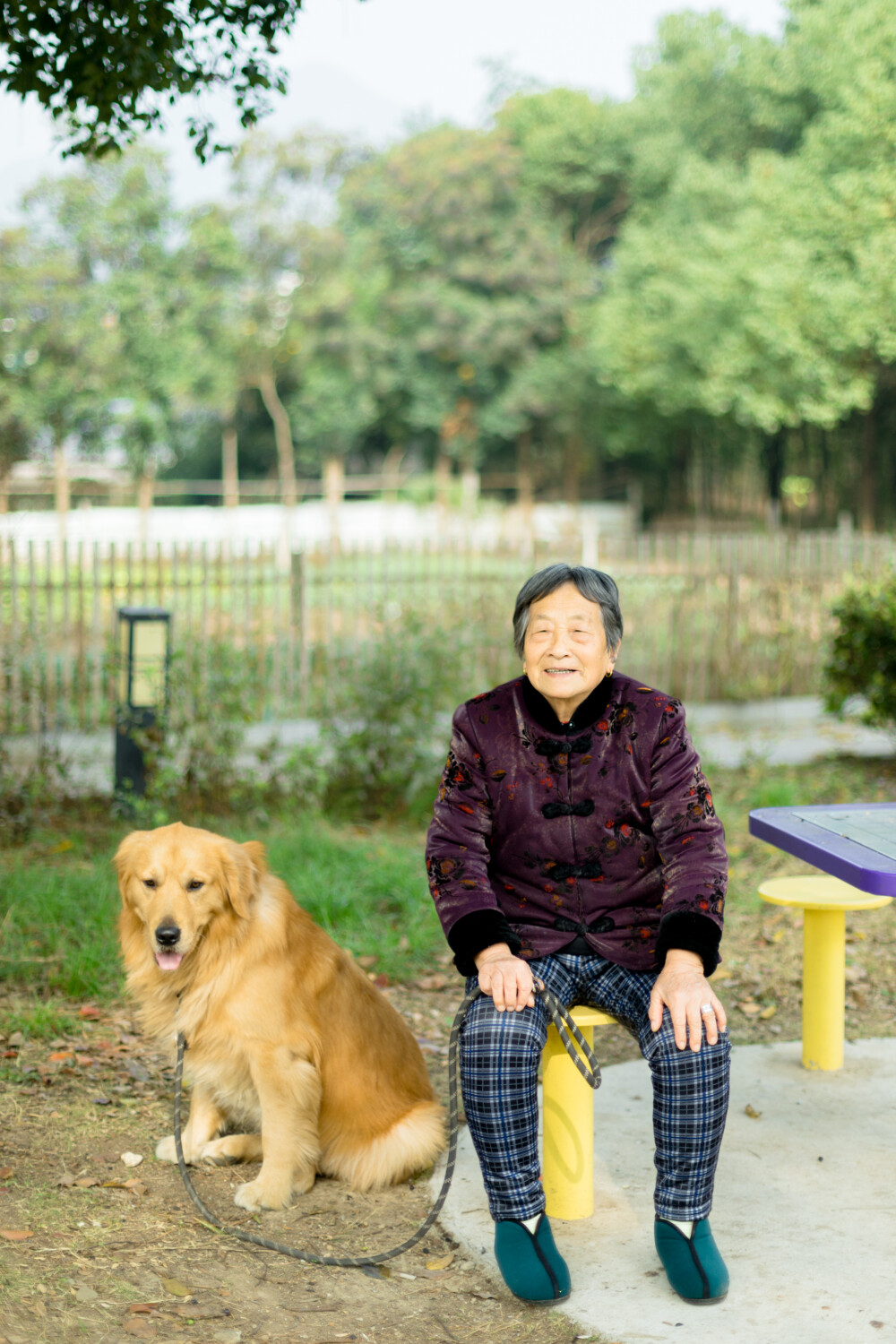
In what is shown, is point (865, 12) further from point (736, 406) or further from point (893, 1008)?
point (893, 1008)

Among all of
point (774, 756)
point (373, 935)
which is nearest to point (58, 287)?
point (774, 756)

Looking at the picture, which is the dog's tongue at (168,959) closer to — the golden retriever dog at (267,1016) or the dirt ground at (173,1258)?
the golden retriever dog at (267,1016)

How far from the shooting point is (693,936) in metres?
2.70

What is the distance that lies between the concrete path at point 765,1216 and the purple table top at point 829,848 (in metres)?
0.82

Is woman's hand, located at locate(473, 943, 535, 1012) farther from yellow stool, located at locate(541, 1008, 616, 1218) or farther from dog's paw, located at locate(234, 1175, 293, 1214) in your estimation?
dog's paw, located at locate(234, 1175, 293, 1214)

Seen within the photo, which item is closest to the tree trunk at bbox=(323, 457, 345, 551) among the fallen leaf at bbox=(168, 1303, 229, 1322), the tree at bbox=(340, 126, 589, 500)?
the tree at bbox=(340, 126, 589, 500)

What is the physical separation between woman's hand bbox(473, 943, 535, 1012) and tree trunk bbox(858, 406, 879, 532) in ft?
85.6

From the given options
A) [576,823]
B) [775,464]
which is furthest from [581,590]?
[775,464]

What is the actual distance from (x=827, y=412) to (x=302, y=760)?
2134 centimetres

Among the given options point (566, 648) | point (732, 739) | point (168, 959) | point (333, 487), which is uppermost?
point (333, 487)

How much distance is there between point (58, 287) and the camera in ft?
90.0

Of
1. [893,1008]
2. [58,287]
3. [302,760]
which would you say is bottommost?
[893,1008]

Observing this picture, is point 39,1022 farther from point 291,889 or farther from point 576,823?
point 576,823

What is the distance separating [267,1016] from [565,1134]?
788mm
